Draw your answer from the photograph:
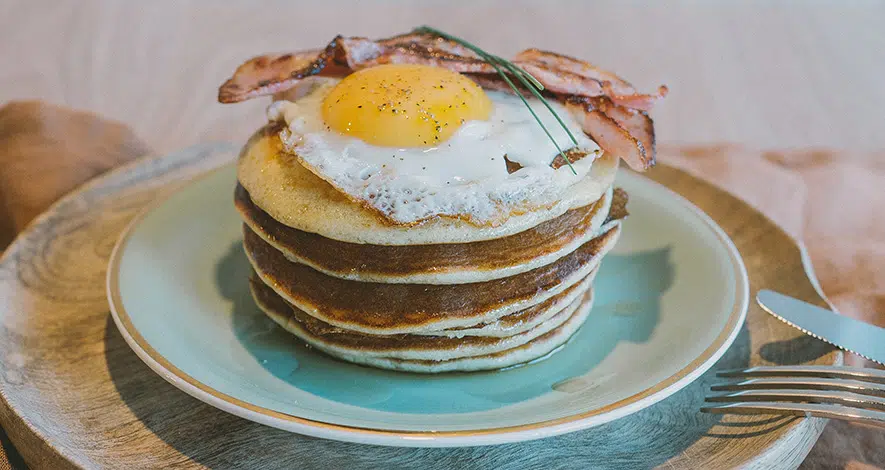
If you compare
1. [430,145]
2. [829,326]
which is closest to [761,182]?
[829,326]

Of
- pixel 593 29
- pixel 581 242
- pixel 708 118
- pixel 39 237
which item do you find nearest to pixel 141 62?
pixel 39 237

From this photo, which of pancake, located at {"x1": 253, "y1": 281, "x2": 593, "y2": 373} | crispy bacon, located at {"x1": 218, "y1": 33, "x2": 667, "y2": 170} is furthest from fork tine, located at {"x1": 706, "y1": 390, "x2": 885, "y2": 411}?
crispy bacon, located at {"x1": 218, "y1": 33, "x2": 667, "y2": 170}

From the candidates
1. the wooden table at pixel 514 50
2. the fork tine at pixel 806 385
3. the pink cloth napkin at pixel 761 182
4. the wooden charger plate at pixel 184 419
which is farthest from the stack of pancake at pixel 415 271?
the wooden table at pixel 514 50

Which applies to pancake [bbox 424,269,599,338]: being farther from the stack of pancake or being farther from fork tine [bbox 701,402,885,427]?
fork tine [bbox 701,402,885,427]

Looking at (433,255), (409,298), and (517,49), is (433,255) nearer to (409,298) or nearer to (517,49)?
(409,298)

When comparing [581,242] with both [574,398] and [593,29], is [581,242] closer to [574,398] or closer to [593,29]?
[574,398]
